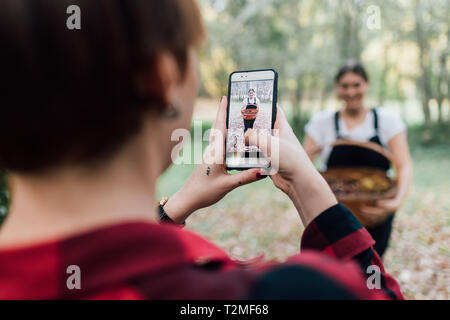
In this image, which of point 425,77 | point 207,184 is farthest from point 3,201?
point 425,77

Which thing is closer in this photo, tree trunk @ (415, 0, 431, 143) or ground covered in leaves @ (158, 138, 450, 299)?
ground covered in leaves @ (158, 138, 450, 299)

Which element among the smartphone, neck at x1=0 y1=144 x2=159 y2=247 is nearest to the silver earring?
neck at x1=0 y1=144 x2=159 y2=247

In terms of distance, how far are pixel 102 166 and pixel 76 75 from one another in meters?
0.17

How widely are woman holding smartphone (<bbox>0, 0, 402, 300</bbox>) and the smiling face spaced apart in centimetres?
326

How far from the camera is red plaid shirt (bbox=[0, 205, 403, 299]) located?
676mm

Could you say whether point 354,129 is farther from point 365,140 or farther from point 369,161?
point 369,161

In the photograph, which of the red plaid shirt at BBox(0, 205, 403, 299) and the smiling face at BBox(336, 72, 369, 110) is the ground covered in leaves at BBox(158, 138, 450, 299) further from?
the red plaid shirt at BBox(0, 205, 403, 299)

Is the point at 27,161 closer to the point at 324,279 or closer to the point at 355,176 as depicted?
the point at 324,279

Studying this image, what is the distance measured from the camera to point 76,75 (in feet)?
2.21

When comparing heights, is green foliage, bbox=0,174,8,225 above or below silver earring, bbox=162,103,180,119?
below

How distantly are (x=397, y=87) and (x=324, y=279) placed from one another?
21924 mm

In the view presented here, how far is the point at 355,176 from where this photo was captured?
338 cm

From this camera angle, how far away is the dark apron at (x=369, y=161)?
11.3 feet
